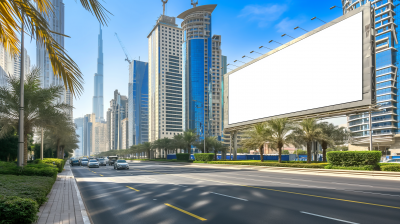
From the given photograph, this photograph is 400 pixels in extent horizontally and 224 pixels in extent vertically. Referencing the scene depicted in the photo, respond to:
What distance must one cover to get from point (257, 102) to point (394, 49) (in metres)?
78.7

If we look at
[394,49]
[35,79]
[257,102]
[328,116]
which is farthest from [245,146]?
[394,49]

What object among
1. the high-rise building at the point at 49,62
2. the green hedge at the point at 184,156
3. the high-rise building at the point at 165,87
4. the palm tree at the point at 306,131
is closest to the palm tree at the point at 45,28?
the high-rise building at the point at 49,62

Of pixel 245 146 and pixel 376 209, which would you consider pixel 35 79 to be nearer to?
pixel 376 209

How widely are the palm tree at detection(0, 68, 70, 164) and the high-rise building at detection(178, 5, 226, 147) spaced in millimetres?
143022

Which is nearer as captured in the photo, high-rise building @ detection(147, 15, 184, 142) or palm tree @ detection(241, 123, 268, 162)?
palm tree @ detection(241, 123, 268, 162)

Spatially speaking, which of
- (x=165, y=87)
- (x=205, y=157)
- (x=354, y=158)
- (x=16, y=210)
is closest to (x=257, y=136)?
(x=354, y=158)

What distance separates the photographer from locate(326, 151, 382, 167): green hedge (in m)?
26.5

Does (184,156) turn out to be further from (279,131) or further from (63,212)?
(63,212)

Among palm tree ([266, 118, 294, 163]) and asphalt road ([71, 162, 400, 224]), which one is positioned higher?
palm tree ([266, 118, 294, 163])

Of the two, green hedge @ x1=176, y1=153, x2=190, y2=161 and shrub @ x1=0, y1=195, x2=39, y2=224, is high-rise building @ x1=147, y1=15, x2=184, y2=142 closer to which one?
green hedge @ x1=176, y1=153, x2=190, y2=161

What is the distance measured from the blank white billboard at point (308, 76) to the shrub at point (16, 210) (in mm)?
34127

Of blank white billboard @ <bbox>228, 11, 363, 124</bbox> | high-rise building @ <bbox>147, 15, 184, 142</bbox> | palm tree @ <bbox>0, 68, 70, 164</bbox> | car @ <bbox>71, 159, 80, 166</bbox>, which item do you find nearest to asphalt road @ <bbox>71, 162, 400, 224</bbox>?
palm tree @ <bbox>0, 68, 70, 164</bbox>

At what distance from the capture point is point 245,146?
44375 millimetres

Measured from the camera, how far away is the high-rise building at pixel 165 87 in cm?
19064
